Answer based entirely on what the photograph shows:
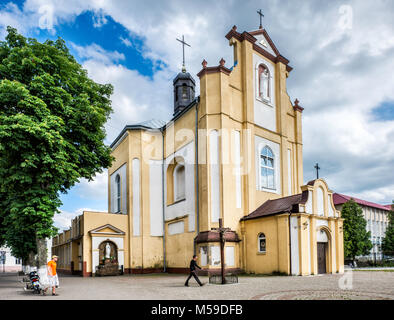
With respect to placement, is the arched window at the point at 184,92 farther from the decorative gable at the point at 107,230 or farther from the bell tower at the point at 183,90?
the decorative gable at the point at 107,230

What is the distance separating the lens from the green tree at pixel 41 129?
15484 mm

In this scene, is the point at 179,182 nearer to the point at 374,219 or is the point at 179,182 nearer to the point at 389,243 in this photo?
the point at 389,243

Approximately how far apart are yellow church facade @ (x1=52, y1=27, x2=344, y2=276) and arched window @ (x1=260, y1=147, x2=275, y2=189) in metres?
0.08

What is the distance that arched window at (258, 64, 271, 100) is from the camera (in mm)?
24595

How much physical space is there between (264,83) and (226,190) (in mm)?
8977

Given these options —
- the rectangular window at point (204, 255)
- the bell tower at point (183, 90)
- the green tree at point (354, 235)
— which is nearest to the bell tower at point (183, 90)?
the bell tower at point (183, 90)

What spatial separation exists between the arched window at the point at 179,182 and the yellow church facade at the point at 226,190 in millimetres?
88

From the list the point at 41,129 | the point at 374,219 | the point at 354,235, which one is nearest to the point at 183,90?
the point at 41,129

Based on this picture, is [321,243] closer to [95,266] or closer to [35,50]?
[95,266]

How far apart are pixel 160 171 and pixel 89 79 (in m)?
10.2

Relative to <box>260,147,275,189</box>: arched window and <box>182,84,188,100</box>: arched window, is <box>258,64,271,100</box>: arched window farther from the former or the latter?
<box>182,84,188,100</box>: arched window
